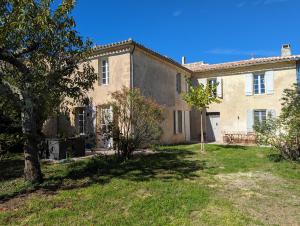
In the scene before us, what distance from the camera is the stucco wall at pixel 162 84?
15500 millimetres

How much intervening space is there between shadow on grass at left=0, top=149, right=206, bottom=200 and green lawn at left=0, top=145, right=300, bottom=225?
0.08 ft

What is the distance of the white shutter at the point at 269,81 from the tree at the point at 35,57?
14533 mm

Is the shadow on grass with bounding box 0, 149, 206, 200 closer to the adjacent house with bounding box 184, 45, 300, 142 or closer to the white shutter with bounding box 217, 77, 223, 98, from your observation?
the adjacent house with bounding box 184, 45, 300, 142

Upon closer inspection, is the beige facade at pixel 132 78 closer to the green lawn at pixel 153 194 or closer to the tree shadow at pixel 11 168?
the tree shadow at pixel 11 168

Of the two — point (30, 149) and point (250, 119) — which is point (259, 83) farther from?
point (30, 149)

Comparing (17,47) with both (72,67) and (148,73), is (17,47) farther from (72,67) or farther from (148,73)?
(148,73)

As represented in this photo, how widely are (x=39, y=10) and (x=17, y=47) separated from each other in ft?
4.20

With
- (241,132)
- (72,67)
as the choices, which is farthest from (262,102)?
(72,67)

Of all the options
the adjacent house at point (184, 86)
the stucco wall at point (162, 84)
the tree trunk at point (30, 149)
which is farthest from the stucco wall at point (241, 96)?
the tree trunk at point (30, 149)

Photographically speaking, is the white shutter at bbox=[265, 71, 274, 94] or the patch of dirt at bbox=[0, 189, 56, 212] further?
the white shutter at bbox=[265, 71, 274, 94]

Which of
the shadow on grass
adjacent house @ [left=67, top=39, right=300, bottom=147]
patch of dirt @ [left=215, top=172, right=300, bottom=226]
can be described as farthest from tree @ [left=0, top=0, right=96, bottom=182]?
adjacent house @ [left=67, top=39, right=300, bottom=147]

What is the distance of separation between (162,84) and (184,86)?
3.58 metres

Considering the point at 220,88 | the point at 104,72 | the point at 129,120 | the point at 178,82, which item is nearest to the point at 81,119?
the point at 104,72

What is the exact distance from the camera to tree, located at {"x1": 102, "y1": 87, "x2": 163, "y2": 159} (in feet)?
35.4
